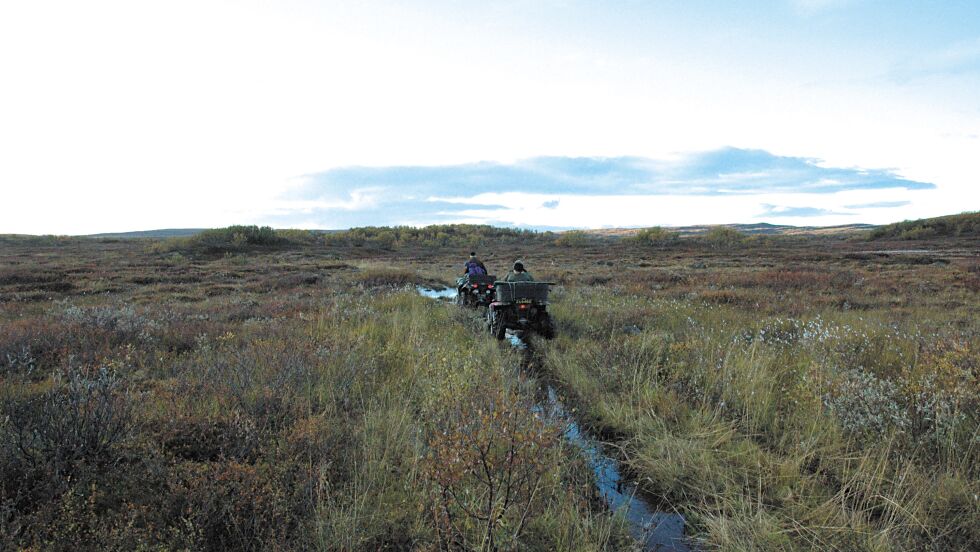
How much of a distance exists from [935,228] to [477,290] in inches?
3015

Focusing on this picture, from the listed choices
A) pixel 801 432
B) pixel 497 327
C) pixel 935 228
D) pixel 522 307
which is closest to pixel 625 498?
pixel 801 432

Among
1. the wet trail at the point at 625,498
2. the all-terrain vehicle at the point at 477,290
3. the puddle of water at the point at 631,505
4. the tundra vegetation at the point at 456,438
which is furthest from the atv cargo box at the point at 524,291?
Answer: the puddle of water at the point at 631,505

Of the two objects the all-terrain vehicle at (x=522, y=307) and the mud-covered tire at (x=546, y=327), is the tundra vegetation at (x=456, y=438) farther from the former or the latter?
the all-terrain vehicle at (x=522, y=307)

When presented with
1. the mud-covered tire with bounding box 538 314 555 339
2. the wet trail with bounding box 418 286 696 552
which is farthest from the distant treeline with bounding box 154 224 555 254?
the wet trail with bounding box 418 286 696 552

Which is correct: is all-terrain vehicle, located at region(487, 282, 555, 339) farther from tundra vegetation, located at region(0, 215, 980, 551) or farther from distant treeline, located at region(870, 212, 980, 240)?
distant treeline, located at region(870, 212, 980, 240)

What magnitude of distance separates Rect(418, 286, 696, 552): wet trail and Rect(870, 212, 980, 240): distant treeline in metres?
70.0

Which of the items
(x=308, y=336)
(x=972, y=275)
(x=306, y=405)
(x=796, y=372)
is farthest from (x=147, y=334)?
(x=972, y=275)

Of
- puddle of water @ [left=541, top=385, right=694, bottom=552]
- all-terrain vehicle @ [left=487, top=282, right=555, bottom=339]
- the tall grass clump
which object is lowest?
puddle of water @ [left=541, top=385, right=694, bottom=552]

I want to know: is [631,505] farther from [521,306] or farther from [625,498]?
[521,306]

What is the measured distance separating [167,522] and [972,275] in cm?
2650

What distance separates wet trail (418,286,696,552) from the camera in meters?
3.67

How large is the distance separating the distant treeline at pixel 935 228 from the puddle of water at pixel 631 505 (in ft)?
231

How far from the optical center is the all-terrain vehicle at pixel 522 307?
987cm

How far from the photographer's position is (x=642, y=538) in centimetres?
337
